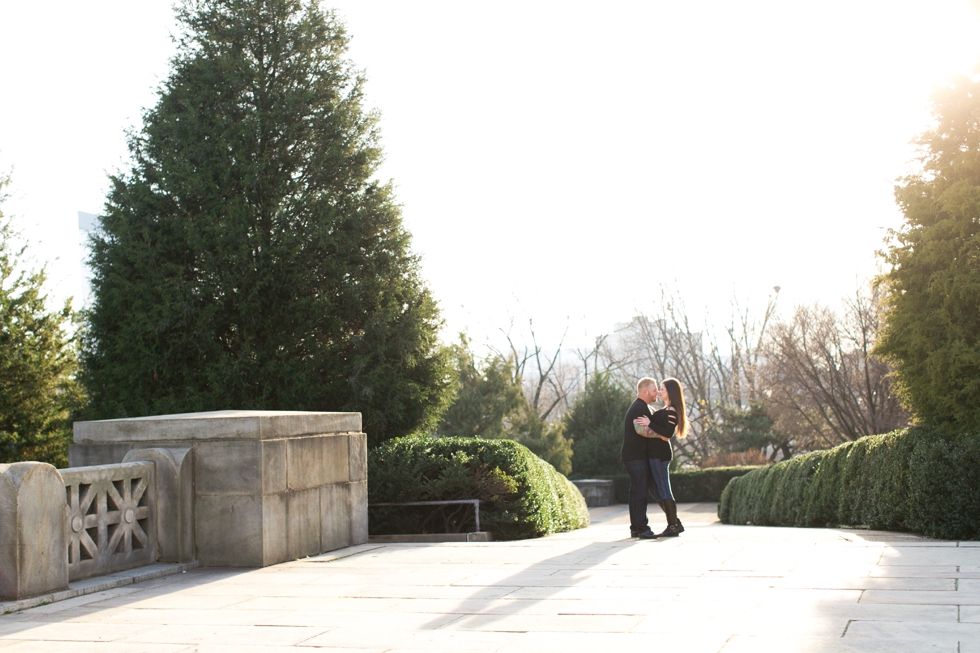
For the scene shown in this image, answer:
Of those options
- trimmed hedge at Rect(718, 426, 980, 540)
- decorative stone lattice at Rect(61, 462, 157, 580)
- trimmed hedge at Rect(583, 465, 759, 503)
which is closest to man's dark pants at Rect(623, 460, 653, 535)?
trimmed hedge at Rect(718, 426, 980, 540)

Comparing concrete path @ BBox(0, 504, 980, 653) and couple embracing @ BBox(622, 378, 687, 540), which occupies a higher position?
couple embracing @ BBox(622, 378, 687, 540)

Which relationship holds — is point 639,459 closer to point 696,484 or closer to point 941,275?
point 941,275

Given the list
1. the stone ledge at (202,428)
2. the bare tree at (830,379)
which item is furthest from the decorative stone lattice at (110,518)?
the bare tree at (830,379)

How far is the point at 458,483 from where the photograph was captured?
35.9 ft

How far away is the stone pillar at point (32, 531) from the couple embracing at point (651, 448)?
5168 millimetres

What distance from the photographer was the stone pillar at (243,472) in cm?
668

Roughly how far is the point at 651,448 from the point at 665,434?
29cm

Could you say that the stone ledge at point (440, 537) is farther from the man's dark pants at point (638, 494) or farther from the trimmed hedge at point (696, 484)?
the trimmed hedge at point (696, 484)

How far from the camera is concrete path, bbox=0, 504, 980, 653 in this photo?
3980 millimetres

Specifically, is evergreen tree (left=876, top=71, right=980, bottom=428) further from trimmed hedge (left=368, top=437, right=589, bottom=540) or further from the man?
trimmed hedge (left=368, top=437, right=589, bottom=540)

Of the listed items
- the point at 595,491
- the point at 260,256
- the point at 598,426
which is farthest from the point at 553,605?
the point at 598,426

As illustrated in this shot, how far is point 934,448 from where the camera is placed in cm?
857

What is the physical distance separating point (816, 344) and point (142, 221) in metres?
26.0

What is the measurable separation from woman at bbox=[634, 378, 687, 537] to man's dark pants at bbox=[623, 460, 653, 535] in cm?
10
